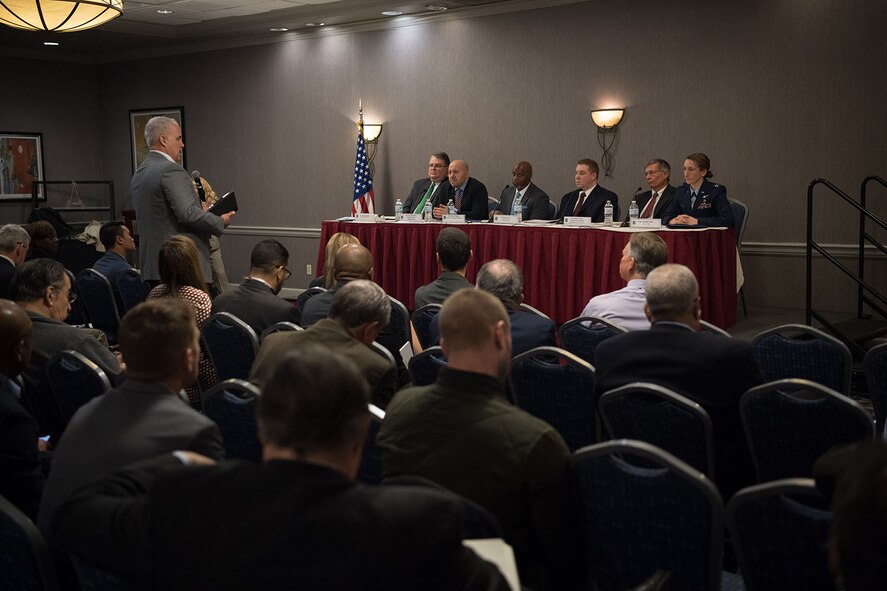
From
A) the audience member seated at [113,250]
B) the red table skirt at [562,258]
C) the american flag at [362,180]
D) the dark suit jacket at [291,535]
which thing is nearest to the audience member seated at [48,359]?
the dark suit jacket at [291,535]

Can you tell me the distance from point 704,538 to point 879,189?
6401mm

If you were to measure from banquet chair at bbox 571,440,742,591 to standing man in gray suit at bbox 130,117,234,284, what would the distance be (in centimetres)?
402

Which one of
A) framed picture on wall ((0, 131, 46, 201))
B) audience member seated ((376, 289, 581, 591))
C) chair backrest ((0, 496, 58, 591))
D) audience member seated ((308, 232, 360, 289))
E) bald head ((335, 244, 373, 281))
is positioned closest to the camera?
chair backrest ((0, 496, 58, 591))

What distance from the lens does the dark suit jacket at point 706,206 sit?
267 inches

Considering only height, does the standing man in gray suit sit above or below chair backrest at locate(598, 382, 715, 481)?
above

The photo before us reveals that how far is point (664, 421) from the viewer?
2387mm

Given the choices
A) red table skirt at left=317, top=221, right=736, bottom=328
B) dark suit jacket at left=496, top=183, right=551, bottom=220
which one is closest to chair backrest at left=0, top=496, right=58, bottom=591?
red table skirt at left=317, top=221, right=736, bottom=328

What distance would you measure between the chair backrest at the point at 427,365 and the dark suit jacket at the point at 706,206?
13.7 ft

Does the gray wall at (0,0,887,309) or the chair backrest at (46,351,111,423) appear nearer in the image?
the chair backrest at (46,351,111,423)

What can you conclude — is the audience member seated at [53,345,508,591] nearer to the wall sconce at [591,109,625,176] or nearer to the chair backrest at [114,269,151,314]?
the chair backrest at [114,269,151,314]

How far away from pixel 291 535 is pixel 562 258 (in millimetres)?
5817

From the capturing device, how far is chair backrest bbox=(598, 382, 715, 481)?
231 cm

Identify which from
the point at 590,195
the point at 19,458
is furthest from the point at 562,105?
the point at 19,458

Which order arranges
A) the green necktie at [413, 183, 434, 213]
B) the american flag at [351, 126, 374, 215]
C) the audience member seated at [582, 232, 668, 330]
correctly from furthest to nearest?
the american flag at [351, 126, 374, 215] → the green necktie at [413, 183, 434, 213] → the audience member seated at [582, 232, 668, 330]
